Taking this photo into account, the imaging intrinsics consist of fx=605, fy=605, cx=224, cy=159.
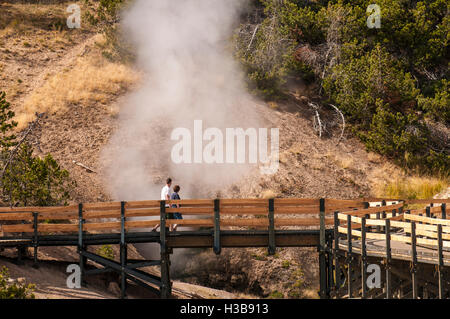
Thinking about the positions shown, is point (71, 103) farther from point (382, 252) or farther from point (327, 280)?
point (382, 252)

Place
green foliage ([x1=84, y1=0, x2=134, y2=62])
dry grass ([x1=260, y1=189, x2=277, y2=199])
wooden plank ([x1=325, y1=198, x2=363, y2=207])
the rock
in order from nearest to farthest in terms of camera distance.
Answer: wooden plank ([x1=325, y1=198, x2=363, y2=207]) → the rock → dry grass ([x1=260, y1=189, x2=277, y2=199]) → green foliage ([x1=84, y1=0, x2=134, y2=62])

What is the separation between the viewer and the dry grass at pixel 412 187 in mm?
31391

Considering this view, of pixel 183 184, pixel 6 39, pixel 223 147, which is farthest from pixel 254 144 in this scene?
pixel 6 39

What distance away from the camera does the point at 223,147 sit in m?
32.2

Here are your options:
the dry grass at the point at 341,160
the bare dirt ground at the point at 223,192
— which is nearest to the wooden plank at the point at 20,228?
the bare dirt ground at the point at 223,192

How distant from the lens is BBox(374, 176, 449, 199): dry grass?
103 feet

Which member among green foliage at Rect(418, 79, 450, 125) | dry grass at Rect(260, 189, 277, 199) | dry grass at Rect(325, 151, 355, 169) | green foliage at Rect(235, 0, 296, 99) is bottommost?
dry grass at Rect(260, 189, 277, 199)

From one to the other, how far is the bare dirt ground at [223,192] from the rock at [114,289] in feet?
0.24

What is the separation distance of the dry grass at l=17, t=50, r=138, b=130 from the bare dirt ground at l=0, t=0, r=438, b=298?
0.23 metres

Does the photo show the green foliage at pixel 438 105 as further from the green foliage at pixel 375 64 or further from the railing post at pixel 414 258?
the railing post at pixel 414 258

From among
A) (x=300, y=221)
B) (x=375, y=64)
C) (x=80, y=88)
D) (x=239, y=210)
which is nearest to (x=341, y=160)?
(x=375, y=64)

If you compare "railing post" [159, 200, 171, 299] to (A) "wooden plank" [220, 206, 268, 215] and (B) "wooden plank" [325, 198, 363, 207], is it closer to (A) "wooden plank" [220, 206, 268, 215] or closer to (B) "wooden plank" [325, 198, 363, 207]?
(A) "wooden plank" [220, 206, 268, 215]

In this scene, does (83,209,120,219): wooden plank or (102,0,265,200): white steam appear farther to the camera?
(102,0,265,200): white steam

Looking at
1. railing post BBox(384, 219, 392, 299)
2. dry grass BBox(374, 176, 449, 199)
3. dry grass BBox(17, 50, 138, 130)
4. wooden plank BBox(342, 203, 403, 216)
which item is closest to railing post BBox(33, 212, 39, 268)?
wooden plank BBox(342, 203, 403, 216)
